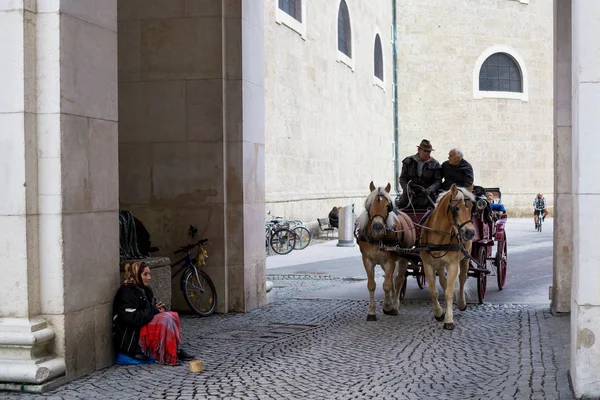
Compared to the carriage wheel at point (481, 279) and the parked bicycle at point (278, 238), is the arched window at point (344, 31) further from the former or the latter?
the carriage wheel at point (481, 279)

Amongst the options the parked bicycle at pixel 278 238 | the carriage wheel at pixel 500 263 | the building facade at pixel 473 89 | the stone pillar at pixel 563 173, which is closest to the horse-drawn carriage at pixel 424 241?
the stone pillar at pixel 563 173

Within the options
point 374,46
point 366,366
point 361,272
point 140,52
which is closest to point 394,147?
point 374,46

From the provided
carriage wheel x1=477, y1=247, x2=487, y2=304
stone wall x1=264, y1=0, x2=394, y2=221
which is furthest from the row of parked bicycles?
carriage wheel x1=477, y1=247, x2=487, y2=304

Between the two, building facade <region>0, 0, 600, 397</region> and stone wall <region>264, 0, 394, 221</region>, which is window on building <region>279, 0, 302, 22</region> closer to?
stone wall <region>264, 0, 394, 221</region>

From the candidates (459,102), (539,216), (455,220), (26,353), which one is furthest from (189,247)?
(459,102)

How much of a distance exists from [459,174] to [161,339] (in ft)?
18.3

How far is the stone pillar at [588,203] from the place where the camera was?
6.31 metres

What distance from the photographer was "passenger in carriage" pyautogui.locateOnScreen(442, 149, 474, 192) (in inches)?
470

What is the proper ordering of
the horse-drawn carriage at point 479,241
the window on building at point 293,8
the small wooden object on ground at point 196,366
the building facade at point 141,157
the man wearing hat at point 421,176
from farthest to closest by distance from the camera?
the window on building at point 293,8 → the man wearing hat at point 421,176 → the horse-drawn carriage at point 479,241 → the small wooden object on ground at point 196,366 → the building facade at point 141,157

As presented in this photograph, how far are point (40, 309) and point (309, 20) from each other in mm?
21520

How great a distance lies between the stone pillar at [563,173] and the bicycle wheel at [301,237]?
39.6ft

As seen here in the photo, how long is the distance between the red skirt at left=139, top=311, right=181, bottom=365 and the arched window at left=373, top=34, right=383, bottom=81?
1324 inches

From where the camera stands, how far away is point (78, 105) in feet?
25.1

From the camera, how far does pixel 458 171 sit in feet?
39.7
